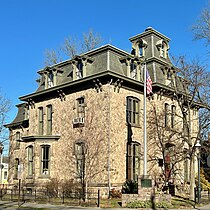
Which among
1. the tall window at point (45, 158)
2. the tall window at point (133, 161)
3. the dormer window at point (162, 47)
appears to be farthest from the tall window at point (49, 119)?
the dormer window at point (162, 47)

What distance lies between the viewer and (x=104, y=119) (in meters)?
27.6

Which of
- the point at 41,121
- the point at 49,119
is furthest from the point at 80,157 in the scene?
the point at 41,121

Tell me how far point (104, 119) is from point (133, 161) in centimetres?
462

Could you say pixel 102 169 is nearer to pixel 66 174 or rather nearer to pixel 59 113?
pixel 66 174

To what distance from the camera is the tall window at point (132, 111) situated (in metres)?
29.5

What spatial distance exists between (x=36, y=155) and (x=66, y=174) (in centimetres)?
361

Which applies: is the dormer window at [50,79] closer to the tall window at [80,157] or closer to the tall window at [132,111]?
the tall window at [80,157]

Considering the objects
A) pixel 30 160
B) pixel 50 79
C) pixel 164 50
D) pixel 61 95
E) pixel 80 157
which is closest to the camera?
pixel 80 157

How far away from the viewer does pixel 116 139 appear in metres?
27.6

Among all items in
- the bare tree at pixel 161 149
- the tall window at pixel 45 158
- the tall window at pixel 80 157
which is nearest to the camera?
the tall window at pixel 80 157

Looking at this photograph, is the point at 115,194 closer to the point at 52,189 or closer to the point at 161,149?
the point at 52,189

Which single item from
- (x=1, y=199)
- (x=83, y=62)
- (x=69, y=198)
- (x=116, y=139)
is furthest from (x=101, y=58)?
(x=1, y=199)

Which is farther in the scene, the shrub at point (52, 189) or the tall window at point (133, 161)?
the tall window at point (133, 161)

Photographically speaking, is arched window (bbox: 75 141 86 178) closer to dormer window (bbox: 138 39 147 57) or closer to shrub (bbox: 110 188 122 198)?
shrub (bbox: 110 188 122 198)
